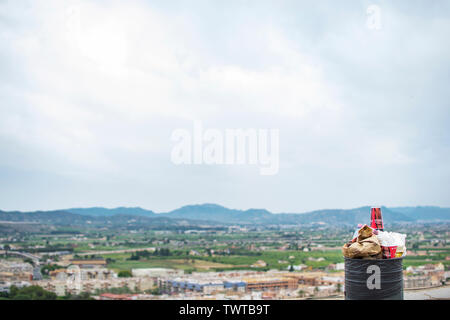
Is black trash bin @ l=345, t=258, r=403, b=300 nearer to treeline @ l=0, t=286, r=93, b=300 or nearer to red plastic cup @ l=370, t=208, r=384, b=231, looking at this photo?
red plastic cup @ l=370, t=208, r=384, b=231

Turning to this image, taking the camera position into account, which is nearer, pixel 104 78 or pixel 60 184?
pixel 104 78

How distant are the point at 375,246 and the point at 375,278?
12 centimetres

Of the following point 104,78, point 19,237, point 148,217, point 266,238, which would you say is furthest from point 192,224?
point 104,78

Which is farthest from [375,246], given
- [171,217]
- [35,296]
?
[171,217]

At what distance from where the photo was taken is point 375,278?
54.7 inches

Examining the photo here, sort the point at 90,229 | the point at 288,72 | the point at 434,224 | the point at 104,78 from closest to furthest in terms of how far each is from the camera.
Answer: the point at 288,72 < the point at 104,78 < the point at 434,224 < the point at 90,229

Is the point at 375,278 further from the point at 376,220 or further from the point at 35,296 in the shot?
the point at 35,296

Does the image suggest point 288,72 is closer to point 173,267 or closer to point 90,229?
point 173,267

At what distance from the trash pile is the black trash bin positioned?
25 mm

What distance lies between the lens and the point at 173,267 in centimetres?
768

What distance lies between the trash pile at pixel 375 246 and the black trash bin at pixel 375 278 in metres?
0.02
